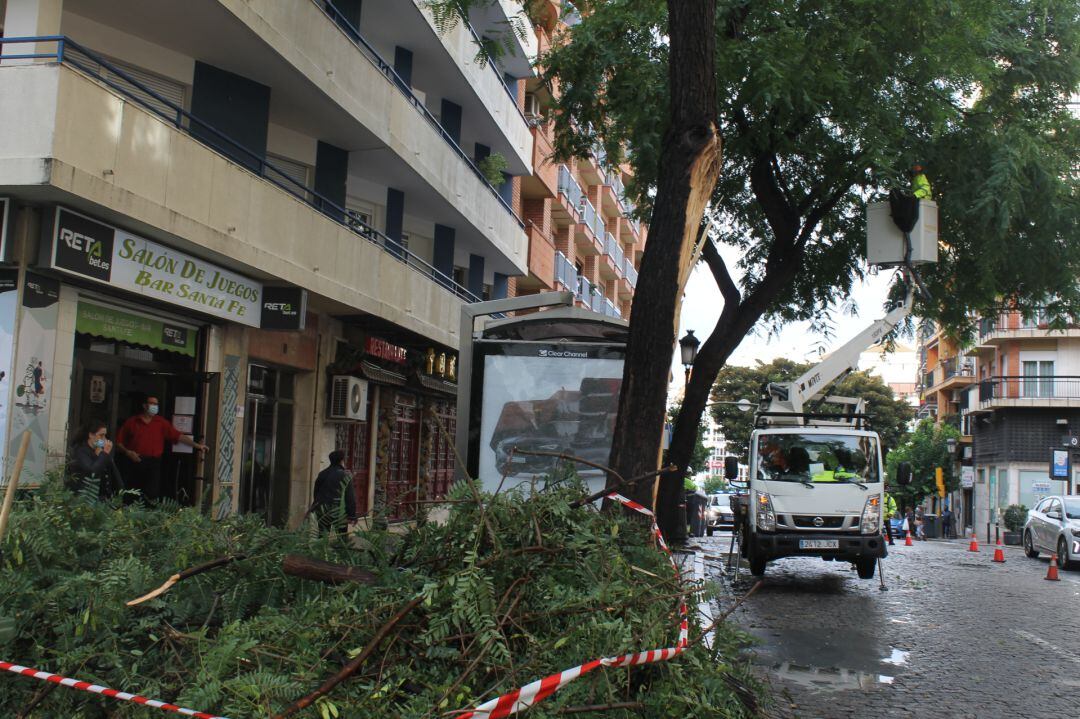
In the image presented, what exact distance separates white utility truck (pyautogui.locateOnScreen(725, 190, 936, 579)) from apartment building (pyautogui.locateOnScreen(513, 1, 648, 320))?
506cm

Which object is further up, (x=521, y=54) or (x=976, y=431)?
(x=521, y=54)

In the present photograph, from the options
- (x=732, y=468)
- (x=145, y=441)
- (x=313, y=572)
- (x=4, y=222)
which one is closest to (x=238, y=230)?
(x=145, y=441)

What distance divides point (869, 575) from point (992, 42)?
26.3 ft

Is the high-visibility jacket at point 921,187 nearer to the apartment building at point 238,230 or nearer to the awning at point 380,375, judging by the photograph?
the apartment building at point 238,230

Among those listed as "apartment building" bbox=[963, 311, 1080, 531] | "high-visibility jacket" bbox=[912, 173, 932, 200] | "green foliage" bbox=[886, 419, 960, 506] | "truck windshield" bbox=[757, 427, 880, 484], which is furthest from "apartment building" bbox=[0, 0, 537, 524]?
"green foliage" bbox=[886, 419, 960, 506]

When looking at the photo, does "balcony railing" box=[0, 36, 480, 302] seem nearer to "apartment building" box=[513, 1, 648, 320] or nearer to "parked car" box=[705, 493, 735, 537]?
"apartment building" box=[513, 1, 648, 320]

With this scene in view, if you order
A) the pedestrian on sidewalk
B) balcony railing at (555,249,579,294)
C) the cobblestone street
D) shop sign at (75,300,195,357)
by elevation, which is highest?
balcony railing at (555,249,579,294)

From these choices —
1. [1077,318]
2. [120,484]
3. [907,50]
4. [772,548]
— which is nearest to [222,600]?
[120,484]

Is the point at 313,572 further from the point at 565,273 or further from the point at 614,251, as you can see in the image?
the point at 614,251

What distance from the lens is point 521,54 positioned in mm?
25859

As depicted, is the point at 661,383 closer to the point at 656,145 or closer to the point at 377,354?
the point at 656,145

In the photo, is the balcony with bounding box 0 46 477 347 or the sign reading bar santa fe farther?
the sign reading bar santa fe

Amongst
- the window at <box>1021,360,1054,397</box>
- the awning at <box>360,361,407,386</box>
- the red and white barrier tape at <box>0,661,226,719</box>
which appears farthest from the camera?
the window at <box>1021,360,1054,397</box>

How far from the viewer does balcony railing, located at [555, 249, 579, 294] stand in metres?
35.2
